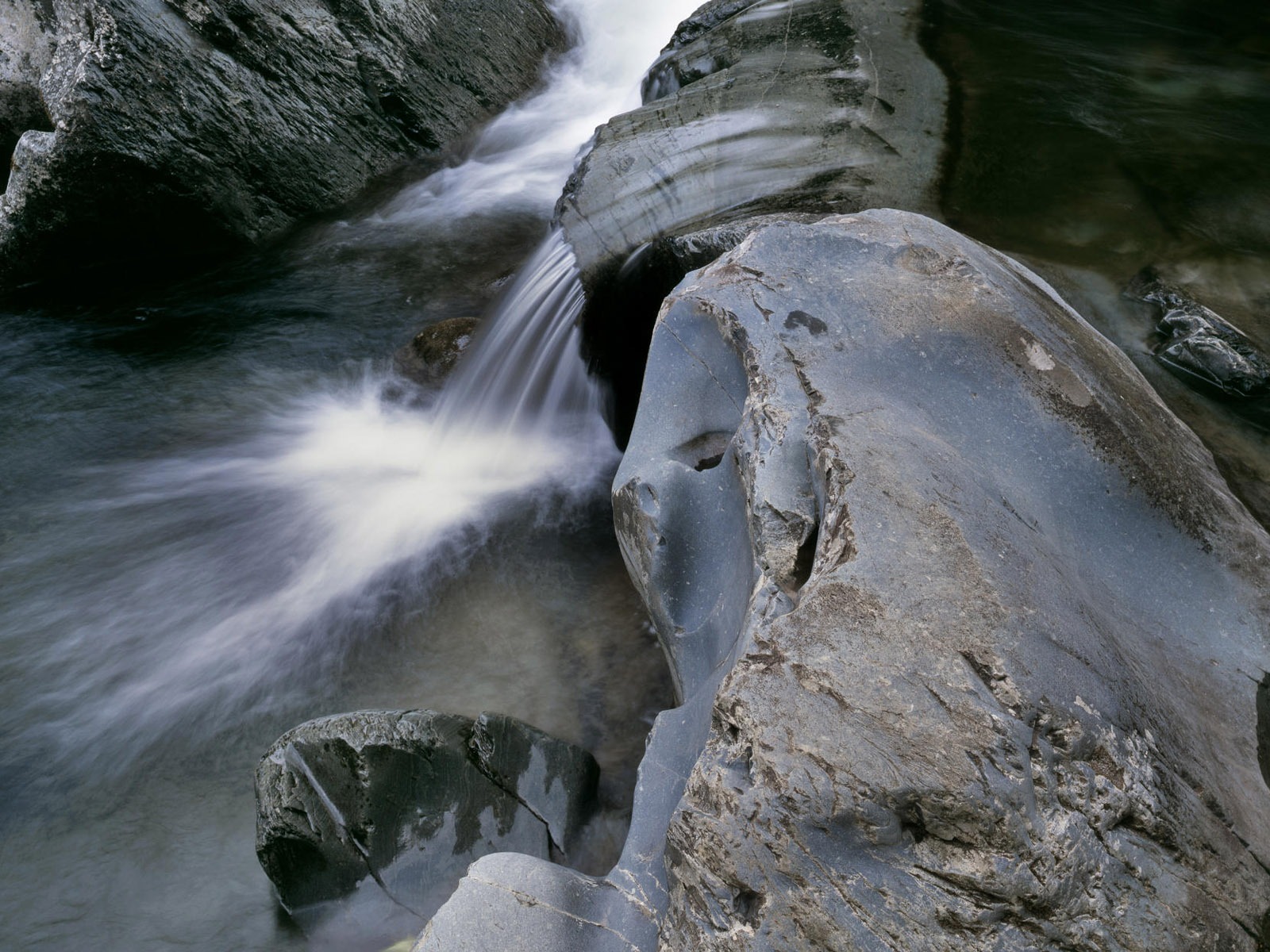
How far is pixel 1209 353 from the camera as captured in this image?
3.33m

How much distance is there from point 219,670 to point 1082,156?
14.2ft

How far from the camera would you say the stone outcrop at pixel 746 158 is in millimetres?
4086

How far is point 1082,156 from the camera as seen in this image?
14.2 ft

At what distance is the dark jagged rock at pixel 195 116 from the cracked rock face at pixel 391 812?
480 cm

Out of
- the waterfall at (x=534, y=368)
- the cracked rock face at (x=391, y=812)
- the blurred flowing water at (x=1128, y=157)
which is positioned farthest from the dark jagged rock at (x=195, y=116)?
the cracked rock face at (x=391, y=812)

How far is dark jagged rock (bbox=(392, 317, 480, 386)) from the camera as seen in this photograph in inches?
213

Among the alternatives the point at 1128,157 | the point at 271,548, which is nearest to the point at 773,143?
the point at 1128,157

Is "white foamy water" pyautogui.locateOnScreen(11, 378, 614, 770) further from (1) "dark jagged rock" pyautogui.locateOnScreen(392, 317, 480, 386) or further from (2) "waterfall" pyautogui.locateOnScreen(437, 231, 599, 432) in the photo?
(1) "dark jagged rock" pyautogui.locateOnScreen(392, 317, 480, 386)

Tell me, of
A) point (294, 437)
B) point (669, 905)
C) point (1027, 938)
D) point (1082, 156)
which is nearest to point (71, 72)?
point (294, 437)

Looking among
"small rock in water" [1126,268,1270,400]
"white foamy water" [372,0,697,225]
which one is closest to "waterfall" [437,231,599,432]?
"white foamy water" [372,0,697,225]

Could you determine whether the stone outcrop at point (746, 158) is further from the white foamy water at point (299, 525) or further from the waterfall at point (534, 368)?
the white foamy water at point (299, 525)

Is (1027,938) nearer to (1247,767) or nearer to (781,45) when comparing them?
(1247,767)

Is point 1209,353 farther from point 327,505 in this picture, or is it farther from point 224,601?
point 224,601

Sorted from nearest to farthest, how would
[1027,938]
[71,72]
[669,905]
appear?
1. [1027,938]
2. [669,905]
3. [71,72]
